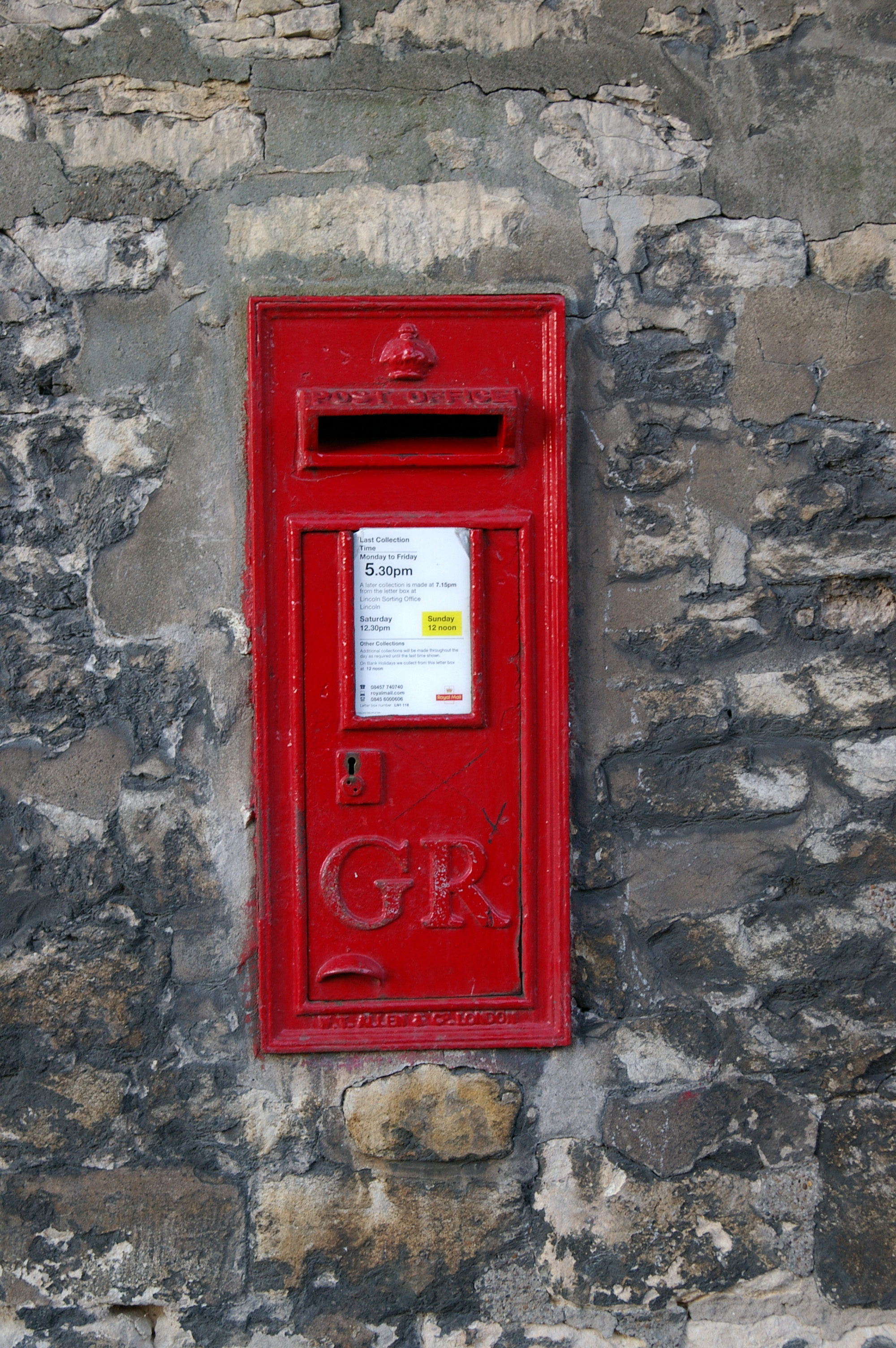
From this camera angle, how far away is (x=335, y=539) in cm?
173

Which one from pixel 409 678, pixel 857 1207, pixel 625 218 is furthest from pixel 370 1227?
pixel 625 218

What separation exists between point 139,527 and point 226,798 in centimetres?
56

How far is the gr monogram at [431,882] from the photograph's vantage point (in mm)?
1745

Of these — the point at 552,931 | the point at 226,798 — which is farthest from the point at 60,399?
the point at 552,931

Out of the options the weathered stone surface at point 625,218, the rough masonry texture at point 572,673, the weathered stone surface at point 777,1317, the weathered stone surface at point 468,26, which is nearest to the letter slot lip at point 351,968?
the rough masonry texture at point 572,673

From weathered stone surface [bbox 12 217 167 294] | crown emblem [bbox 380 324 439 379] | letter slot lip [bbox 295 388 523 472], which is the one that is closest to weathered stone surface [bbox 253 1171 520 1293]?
letter slot lip [bbox 295 388 523 472]

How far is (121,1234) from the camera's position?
5.86 ft

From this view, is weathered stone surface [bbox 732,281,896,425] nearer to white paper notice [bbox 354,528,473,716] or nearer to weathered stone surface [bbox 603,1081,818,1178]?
white paper notice [bbox 354,528,473,716]

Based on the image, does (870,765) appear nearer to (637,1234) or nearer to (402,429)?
(637,1234)

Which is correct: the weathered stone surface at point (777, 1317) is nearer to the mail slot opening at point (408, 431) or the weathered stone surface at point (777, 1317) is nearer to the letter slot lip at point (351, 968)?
the letter slot lip at point (351, 968)

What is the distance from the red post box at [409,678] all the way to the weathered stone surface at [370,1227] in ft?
0.94

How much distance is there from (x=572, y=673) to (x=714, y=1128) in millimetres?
938

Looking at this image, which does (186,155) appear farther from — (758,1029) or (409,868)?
(758,1029)

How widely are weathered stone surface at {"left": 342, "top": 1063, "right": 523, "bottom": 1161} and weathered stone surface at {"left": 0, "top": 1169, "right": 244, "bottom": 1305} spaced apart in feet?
0.99
